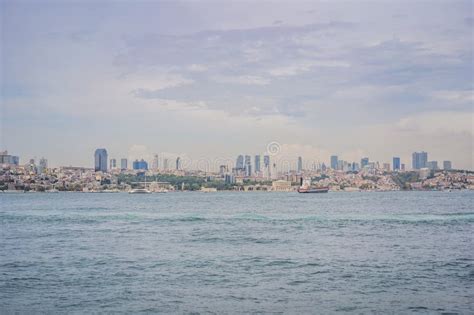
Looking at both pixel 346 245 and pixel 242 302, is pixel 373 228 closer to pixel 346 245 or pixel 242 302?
pixel 346 245

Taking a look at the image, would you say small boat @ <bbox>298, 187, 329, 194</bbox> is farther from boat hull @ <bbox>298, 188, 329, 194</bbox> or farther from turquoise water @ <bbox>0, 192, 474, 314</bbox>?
turquoise water @ <bbox>0, 192, 474, 314</bbox>

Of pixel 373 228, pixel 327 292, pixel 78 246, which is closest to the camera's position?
pixel 327 292

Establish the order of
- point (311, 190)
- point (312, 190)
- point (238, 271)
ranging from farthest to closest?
point (312, 190)
point (311, 190)
point (238, 271)

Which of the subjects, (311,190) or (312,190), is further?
(312,190)

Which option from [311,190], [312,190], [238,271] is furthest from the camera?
[312,190]

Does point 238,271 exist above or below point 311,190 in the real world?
above

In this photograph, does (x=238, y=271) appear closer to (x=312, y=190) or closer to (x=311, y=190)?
(x=311, y=190)

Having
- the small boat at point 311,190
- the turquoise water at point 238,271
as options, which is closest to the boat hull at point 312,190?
the small boat at point 311,190

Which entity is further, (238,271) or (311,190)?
(311,190)

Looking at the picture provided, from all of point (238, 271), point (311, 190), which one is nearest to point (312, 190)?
point (311, 190)

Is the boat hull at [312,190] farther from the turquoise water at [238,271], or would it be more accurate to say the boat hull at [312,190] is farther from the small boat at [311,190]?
the turquoise water at [238,271]

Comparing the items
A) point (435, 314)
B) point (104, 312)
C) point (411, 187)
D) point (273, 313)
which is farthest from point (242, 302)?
point (411, 187)
